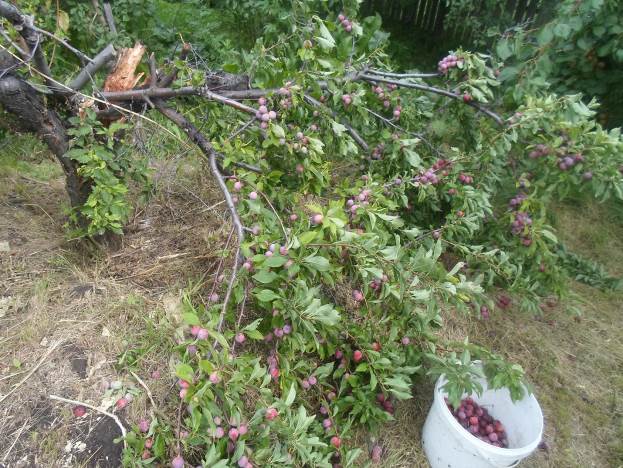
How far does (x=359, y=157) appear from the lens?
8.04ft

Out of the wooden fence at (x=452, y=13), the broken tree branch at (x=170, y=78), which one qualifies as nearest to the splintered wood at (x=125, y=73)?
the broken tree branch at (x=170, y=78)

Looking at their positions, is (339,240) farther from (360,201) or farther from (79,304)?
(79,304)

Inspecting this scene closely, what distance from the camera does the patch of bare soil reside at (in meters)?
1.58

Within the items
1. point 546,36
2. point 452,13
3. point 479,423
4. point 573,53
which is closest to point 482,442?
point 479,423

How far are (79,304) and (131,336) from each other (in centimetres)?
30

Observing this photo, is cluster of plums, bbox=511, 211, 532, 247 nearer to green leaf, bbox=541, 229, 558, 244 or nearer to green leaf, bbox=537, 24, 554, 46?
green leaf, bbox=541, 229, 558, 244

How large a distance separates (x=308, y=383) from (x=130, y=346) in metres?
0.72

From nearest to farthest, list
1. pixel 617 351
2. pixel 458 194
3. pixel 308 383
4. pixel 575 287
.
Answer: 1. pixel 308 383
2. pixel 458 194
3. pixel 617 351
4. pixel 575 287

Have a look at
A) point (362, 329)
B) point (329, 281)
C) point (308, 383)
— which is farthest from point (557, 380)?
point (329, 281)

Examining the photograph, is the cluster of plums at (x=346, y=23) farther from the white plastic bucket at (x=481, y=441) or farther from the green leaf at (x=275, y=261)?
the white plastic bucket at (x=481, y=441)

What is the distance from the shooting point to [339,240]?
1.46 m

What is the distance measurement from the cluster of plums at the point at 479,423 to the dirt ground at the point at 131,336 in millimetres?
172

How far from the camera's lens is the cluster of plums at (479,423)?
81.1 inches

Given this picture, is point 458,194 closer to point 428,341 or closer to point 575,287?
point 428,341
